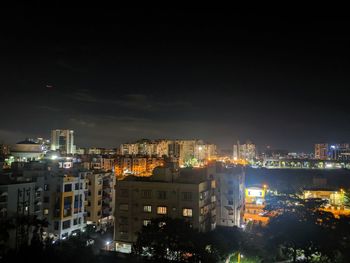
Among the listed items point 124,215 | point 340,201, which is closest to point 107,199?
point 124,215

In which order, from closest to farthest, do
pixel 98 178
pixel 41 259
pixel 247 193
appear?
pixel 41 259
pixel 98 178
pixel 247 193

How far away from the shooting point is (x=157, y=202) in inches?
642

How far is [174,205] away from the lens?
1608 cm

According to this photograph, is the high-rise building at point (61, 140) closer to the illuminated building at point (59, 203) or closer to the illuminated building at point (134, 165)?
the illuminated building at point (134, 165)

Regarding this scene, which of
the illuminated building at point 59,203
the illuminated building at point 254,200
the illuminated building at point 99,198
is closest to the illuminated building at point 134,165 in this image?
the illuminated building at point 254,200

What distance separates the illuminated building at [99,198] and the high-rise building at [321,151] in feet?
314

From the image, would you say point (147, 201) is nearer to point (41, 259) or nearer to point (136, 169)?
point (41, 259)

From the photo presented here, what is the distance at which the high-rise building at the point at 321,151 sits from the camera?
103600 mm

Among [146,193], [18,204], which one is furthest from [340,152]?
[18,204]

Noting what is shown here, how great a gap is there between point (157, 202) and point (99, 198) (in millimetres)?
6354

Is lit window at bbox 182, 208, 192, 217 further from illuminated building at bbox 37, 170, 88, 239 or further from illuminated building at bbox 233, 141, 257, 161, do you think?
illuminated building at bbox 233, 141, 257, 161

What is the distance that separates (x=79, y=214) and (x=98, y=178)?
123 inches

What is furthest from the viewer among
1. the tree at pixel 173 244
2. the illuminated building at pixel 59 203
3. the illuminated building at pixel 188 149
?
the illuminated building at pixel 188 149

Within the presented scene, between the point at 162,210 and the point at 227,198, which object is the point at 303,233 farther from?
the point at 227,198
